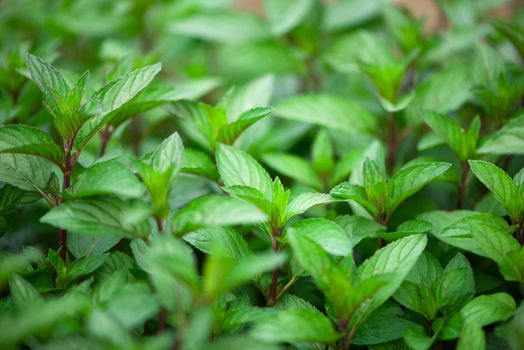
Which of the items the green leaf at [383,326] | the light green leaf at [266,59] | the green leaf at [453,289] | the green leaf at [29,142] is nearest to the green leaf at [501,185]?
the green leaf at [453,289]

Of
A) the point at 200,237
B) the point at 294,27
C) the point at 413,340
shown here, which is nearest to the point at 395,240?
the point at 413,340

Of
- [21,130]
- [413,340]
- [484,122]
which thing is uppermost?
[21,130]

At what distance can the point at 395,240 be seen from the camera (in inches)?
30.7

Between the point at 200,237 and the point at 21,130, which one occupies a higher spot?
the point at 21,130

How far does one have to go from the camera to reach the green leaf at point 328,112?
105cm

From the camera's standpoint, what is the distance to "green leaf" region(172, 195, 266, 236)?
2.10ft

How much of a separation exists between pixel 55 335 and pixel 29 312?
113 millimetres

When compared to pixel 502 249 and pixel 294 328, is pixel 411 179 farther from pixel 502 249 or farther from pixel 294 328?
pixel 294 328

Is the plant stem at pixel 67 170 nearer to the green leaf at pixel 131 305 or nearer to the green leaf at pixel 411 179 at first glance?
the green leaf at pixel 131 305

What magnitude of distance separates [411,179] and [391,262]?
14cm

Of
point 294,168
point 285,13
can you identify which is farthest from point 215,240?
point 285,13

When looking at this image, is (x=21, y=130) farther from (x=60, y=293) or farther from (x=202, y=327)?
(x=202, y=327)

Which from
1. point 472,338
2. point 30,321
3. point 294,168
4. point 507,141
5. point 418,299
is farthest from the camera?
point 294,168

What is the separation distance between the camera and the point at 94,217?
0.69m
